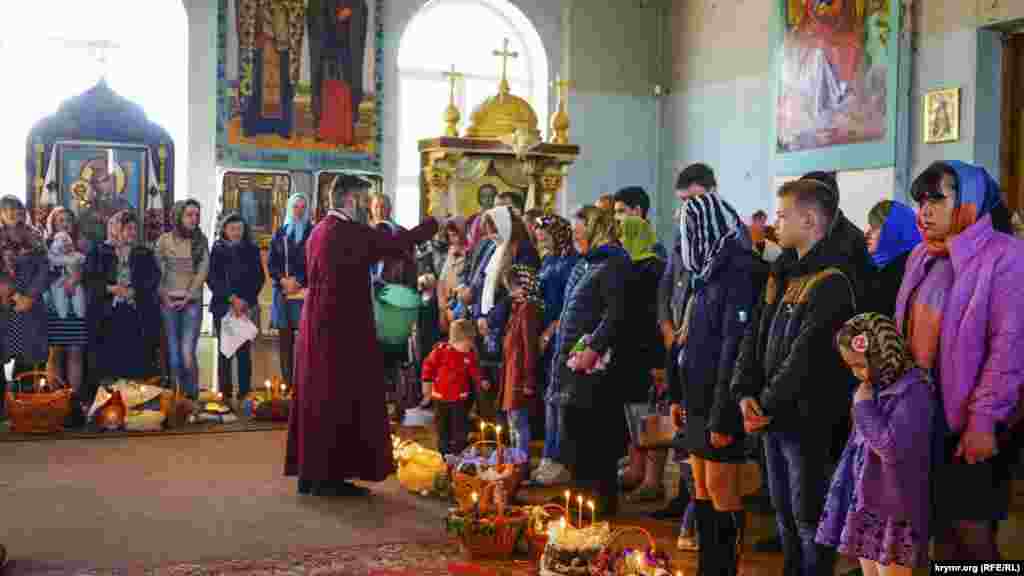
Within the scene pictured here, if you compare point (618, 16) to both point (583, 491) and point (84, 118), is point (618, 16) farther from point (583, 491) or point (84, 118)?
point (583, 491)

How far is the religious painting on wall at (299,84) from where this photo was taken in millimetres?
13648

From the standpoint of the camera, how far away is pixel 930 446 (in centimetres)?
397

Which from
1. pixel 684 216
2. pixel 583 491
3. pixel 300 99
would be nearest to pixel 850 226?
pixel 684 216

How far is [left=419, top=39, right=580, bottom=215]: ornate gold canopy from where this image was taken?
12.4 metres

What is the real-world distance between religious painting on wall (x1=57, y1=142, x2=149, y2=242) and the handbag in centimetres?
692

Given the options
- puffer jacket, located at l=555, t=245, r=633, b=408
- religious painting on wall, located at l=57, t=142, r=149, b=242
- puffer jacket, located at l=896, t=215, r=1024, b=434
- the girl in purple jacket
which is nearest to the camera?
the girl in purple jacket

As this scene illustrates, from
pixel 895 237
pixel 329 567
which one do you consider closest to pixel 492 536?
pixel 329 567

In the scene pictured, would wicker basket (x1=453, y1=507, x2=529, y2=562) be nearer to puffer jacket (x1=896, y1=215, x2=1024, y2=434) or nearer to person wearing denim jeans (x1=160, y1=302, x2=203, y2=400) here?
puffer jacket (x1=896, y1=215, x2=1024, y2=434)

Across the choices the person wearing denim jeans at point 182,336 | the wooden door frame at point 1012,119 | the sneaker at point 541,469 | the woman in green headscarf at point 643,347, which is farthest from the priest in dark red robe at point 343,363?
the wooden door frame at point 1012,119

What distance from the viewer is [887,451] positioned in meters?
3.85

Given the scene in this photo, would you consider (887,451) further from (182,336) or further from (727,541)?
(182,336)

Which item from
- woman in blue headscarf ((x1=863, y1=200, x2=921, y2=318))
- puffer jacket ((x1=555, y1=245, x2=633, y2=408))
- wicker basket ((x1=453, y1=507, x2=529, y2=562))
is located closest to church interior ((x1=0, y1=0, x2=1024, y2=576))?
wicker basket ((x1=453, y1=507, x2=529, y2=562))

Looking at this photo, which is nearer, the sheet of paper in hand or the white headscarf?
the white headscarf

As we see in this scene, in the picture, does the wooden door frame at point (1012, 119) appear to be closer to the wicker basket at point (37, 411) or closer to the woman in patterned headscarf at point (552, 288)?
the woman in patterned headscarf at point (552, 288)
